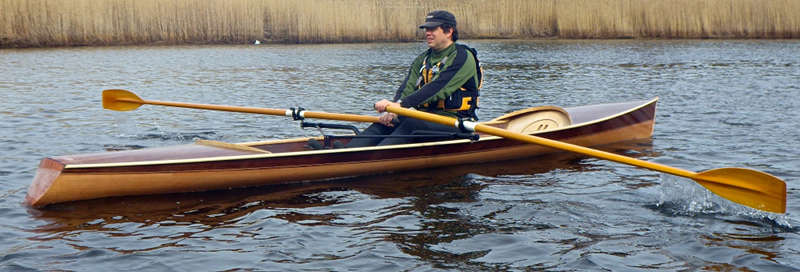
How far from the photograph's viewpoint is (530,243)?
19.6 feet

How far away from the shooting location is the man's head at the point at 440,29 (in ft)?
26.6

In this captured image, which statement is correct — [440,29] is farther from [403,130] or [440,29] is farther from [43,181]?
[43,181]

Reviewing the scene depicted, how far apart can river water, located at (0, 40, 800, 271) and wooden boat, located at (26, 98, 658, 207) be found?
12cm

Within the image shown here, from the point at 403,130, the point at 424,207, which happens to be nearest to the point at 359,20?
the point at 403,130

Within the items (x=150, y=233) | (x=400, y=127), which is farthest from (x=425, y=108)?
(x=150, y=233)

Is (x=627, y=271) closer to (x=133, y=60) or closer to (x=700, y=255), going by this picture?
(x=700, y=255)

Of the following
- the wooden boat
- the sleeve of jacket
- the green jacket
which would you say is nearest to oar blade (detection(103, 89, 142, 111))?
the wooden boat

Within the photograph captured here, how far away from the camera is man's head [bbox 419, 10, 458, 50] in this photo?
8.10 metres

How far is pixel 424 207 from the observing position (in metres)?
7.12

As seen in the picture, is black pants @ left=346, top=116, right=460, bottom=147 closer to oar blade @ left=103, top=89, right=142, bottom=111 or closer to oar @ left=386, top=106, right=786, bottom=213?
oar @ left=386, top=106, right=786, bottom=213

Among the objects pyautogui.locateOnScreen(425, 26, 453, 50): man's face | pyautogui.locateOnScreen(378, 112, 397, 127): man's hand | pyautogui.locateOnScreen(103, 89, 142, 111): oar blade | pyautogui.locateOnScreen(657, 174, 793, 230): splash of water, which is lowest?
pyautogui.locateOnScreen(657, 174, 793, 230): splash of water

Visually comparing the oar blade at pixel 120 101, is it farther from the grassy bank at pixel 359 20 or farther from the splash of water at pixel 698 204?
the grassy bank at pixel 359 20

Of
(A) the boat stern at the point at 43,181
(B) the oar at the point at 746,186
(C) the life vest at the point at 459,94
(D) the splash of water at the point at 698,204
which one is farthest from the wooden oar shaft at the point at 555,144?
(A) the boat stern at the point at 43,181

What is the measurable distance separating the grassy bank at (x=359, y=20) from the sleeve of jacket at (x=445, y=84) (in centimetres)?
1897
